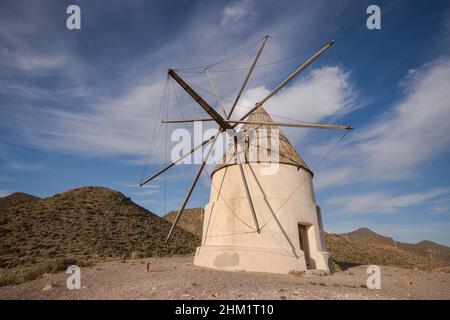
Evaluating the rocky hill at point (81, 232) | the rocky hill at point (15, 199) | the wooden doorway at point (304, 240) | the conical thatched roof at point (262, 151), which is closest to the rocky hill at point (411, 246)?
the wooden doorway at point (304, 240)

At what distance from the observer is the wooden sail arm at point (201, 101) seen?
937 centimetres

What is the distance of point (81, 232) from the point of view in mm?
23188

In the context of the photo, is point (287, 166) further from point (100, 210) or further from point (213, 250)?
point (100, 210)

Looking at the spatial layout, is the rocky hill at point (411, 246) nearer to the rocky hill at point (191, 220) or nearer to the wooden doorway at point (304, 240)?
the wooden doorway at point (304, 240)

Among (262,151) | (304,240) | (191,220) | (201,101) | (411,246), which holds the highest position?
(201,101)

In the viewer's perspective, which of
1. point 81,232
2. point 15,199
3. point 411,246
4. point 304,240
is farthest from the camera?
point 411,246

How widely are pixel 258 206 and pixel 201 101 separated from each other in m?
5.21

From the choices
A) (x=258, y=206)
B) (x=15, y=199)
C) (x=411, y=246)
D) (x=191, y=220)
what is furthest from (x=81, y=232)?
(x=411, y=246)

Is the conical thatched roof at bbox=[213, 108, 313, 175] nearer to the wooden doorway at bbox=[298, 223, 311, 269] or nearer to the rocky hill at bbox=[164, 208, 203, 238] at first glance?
the wooden doorway at bbox=[298, 223, 311, 269]

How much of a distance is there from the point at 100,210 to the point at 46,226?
20.9ft

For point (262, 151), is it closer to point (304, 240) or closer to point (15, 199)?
point (304, 240)

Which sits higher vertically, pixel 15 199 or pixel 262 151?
pixel 15 199

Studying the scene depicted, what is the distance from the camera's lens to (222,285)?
6289 mm
